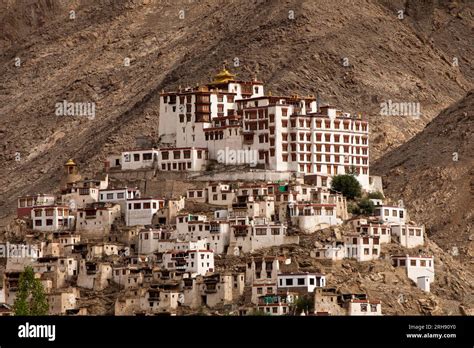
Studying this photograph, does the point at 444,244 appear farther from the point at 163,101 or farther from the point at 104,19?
the point at 104,19

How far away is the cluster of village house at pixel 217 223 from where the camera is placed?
3278 inches

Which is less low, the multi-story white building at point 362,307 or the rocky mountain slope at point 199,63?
the rocky mountain slope at point 199,63

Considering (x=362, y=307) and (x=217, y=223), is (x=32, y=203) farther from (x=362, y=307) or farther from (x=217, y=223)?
(x=362, y=307)

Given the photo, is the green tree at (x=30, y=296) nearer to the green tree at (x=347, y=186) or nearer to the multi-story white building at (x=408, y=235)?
the green tree at (x=347, y=186)

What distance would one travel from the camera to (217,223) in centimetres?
8938

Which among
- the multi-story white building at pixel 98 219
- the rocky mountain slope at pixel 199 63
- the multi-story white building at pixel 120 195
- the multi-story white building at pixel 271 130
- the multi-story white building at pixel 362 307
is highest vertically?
the rocky mountain slope at pixel 199 63

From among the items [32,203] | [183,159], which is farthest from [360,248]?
[32,203]

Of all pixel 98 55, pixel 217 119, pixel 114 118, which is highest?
pixel 98 55

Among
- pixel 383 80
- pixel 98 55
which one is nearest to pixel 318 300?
pixel 383 80

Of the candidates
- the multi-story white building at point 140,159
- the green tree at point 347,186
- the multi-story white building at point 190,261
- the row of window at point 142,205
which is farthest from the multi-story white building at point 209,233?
the multi-story white building at point 140,159

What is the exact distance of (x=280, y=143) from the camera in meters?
97.6

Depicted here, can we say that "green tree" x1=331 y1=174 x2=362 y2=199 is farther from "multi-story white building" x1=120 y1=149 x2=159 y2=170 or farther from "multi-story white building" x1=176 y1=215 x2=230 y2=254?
"multi-story white building" x1=120 y1=149 x2=159 y2=170

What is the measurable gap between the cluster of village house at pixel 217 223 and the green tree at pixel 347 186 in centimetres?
92
